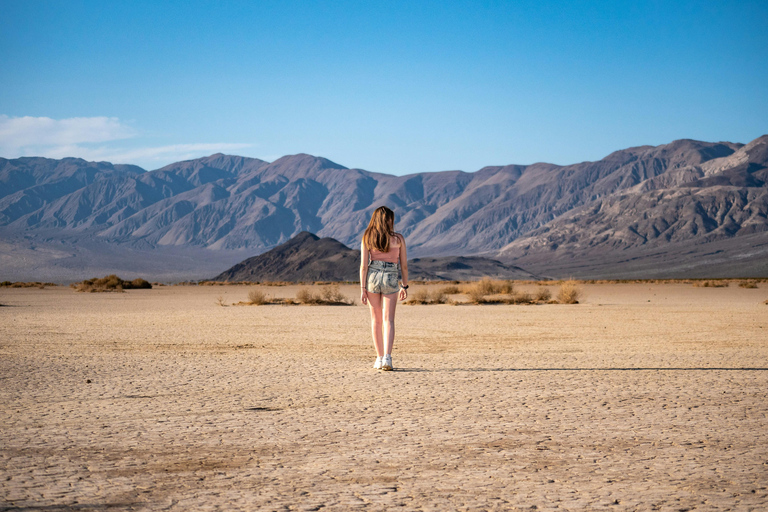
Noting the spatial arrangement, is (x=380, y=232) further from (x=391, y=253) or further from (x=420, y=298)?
(x=420, y=298)

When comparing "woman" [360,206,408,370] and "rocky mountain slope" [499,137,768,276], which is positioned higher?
"rocky mountain slope" [499,137,768,276]

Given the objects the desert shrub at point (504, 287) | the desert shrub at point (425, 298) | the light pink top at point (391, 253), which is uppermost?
the light pink top at point (391, 253)

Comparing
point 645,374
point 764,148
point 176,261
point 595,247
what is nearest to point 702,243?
point 595,247

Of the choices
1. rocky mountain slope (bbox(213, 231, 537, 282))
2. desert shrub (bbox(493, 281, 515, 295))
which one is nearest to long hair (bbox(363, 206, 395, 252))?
desert shrub (bbox(493, 281, 515, 295))

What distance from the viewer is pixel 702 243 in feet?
400

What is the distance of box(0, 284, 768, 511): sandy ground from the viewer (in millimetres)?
4277

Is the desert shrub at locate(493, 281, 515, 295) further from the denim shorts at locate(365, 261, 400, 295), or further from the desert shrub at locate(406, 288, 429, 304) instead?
the denim shorts at locate(365, 261, 400, 295)

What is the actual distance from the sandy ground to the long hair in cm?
158

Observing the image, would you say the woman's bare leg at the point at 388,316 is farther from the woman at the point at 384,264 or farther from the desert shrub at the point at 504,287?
the desert shrub at the point at 504,287

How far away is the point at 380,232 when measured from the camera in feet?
29.6

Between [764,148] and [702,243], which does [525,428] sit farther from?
[764,148]

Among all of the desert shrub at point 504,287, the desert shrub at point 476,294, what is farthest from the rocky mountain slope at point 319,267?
the desert shrub at point 476,294

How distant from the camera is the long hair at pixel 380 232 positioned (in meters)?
8.99

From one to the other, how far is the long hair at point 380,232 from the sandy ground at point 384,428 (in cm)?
158
